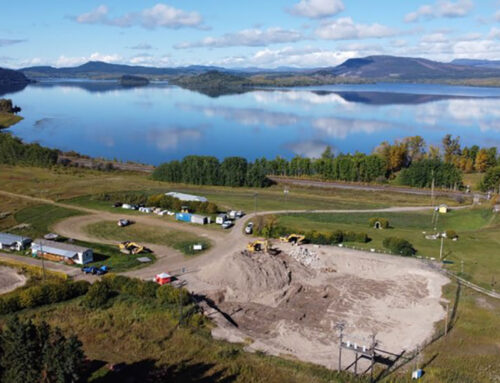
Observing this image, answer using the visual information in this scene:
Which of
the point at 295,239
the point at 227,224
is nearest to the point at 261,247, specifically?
the point at 295,239

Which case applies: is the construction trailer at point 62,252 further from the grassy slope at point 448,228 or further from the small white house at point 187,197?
the grassy slope at point 448,228

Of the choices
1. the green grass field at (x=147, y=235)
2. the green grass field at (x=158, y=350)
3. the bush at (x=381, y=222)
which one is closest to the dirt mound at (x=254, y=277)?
the green grass field at (x=158, y=350)

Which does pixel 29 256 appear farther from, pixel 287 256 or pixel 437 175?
pixel 437 175

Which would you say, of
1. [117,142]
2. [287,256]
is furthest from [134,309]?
[117,142]

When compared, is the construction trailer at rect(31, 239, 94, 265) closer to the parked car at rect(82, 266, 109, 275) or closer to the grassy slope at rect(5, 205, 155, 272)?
the grassy slope at rect(5, 205, 155, 272)

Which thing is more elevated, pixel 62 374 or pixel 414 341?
pixel 62 374

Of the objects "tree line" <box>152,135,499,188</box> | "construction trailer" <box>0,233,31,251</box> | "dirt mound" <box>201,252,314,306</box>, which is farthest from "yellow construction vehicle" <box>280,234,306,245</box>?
"tree line" <box>152,135,499,188</box>
